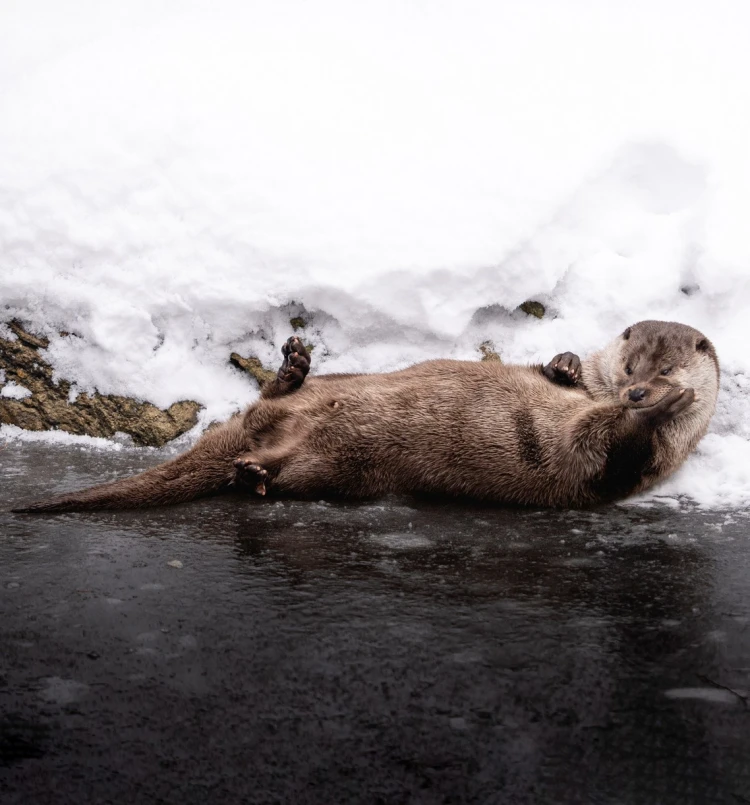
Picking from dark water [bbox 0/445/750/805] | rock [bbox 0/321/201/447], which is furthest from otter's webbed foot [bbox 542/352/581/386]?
rock [bbox 0/321/201/447]

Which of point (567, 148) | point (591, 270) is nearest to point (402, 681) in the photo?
point (591, 270)

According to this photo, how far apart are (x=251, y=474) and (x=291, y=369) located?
1.75 ft

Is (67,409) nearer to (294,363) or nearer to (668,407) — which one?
(294,363)

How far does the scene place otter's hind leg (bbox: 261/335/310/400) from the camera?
3.31 meters

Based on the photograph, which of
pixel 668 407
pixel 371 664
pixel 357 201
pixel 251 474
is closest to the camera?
pixel 371 664

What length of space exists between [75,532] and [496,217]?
2645mm

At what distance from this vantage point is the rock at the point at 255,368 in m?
4.05

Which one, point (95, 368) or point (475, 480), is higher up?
point (95, 368)

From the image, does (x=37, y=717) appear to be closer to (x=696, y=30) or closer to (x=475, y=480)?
(x=475, y=480)

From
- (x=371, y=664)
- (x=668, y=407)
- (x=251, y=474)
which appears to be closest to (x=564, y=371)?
(x=668, y=407)

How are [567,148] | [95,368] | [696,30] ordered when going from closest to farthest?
1. [95,368]
2. [567,148]
3. [696,30]

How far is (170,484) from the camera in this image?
2969mm

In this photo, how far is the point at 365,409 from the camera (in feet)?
10.5

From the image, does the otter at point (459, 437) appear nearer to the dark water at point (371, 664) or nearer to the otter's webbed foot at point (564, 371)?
the otter's webbed foot at point (564, 371)
